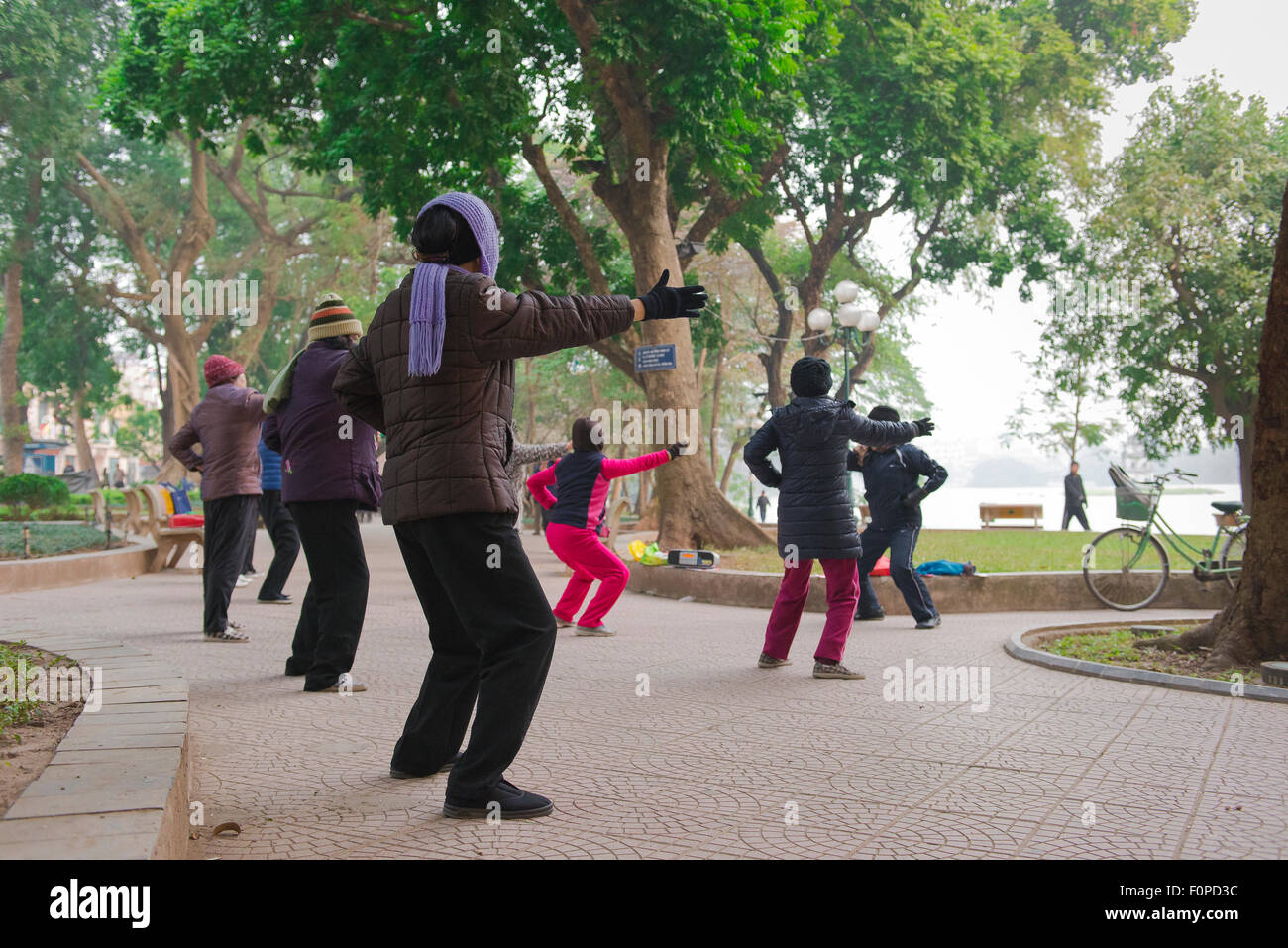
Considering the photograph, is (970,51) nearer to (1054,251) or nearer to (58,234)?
(1054,251)

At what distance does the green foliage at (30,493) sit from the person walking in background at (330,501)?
1817 centimetres

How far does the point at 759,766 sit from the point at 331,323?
11.7ft

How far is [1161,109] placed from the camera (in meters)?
28.6

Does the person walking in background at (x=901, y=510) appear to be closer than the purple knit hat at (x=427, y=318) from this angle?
No

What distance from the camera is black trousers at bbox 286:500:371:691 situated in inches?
244

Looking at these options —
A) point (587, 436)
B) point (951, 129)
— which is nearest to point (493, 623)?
point (587, 436)

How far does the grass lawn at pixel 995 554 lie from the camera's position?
1325 centimetres

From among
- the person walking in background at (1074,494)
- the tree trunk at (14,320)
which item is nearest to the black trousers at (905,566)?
the person walking in background at (1074,494)

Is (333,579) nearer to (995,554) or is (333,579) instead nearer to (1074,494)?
(995,554)

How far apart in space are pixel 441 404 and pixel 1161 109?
2946 cm

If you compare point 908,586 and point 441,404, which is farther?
point 908,586

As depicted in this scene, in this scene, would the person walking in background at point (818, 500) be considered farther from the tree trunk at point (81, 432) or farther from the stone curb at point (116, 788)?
the tree trunk at point (81, 432)

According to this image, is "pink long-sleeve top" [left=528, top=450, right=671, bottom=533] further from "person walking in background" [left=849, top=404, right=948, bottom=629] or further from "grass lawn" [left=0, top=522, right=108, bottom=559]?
"grass lawn" [left=0, top=522, right=108, bottom=559]
